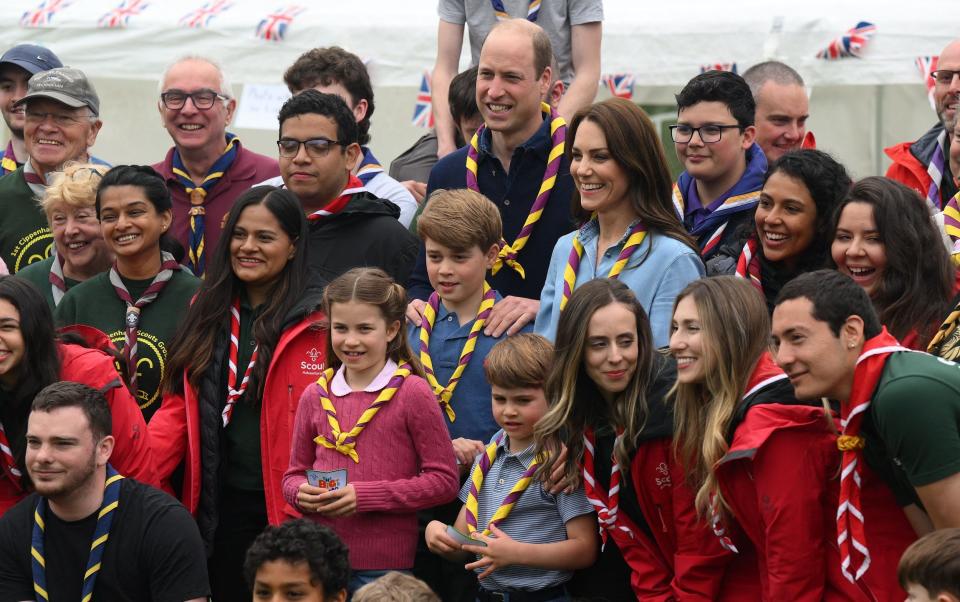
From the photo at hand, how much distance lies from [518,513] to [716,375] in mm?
1067

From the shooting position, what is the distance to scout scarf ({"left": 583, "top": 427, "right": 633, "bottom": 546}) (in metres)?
5.16

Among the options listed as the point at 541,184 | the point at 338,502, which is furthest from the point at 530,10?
the point at 338,502

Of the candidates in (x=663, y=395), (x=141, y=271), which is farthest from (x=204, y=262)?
(x=663, y=395)

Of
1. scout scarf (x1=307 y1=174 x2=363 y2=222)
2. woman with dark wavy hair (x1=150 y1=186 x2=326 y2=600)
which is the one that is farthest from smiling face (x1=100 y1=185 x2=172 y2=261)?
scout scarf (x1=307 y1=174 x2=363 y2=222)

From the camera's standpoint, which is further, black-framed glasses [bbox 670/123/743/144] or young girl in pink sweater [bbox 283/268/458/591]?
black-framed glasses [bbox 670/123/743/144]

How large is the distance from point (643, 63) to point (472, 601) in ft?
18.2

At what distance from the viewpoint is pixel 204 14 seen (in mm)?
11195

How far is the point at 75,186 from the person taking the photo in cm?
679

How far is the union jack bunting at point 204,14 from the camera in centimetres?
1114

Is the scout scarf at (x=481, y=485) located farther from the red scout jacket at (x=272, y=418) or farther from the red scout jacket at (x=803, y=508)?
the red scout jacket at (x=803, y=508)

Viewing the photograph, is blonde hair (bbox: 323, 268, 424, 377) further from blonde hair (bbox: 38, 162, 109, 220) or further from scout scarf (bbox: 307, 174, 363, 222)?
blonde hair (bbox: 38, 162, 109, 220)

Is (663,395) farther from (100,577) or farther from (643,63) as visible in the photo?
(643,63)

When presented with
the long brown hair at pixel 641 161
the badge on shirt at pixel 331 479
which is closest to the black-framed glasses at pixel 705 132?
the long brown hair at pixel 641 161

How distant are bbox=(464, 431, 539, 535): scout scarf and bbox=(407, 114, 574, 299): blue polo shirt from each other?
98cm
